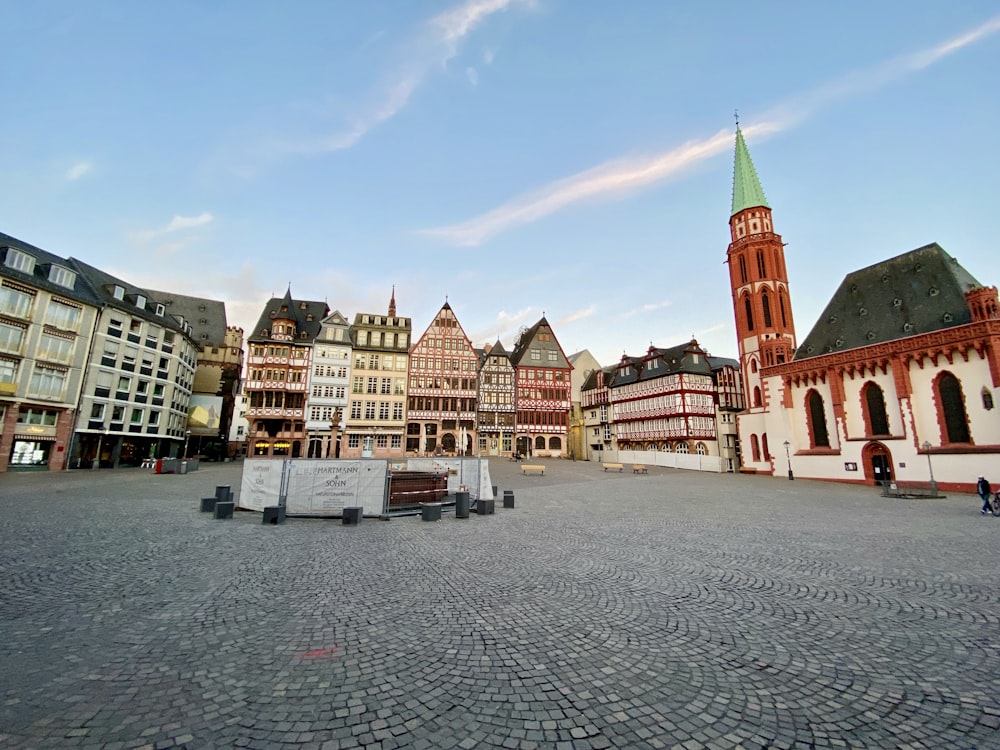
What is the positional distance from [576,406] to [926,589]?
61.7 meters

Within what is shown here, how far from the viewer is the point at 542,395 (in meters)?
58.2

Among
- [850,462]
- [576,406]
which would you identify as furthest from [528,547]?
[576,406]

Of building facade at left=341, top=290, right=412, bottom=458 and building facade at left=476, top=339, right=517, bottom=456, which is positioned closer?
building facade at left=341, top=290, right=412, bottom=458

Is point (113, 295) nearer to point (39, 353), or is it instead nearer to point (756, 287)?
point (39, 353)

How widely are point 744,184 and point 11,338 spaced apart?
6260cm

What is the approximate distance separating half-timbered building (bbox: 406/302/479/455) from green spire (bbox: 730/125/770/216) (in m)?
33.6

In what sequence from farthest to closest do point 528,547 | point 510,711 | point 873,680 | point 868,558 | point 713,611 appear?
point 528,547 → point 868,558 → point 713,611 → point 873,680 → point 510,711

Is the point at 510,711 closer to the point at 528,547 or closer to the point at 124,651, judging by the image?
the point at 124,651

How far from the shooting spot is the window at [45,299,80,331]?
32281 millimetres

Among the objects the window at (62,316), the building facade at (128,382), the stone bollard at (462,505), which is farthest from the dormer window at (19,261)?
the stone bollard at (462,505)

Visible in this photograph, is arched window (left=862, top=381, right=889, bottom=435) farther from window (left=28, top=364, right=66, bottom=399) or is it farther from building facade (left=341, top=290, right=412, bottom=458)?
window (left=28, top=364, right=66, bottom=399)

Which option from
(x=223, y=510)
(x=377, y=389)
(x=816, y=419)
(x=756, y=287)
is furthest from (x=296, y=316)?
(x=816, y=419)

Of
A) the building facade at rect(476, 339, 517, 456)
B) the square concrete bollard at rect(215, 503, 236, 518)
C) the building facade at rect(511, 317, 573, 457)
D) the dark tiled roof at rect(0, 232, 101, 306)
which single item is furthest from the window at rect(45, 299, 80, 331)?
the building facade at rect(511, 317, 573, 457)

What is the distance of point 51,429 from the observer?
1277 inches
